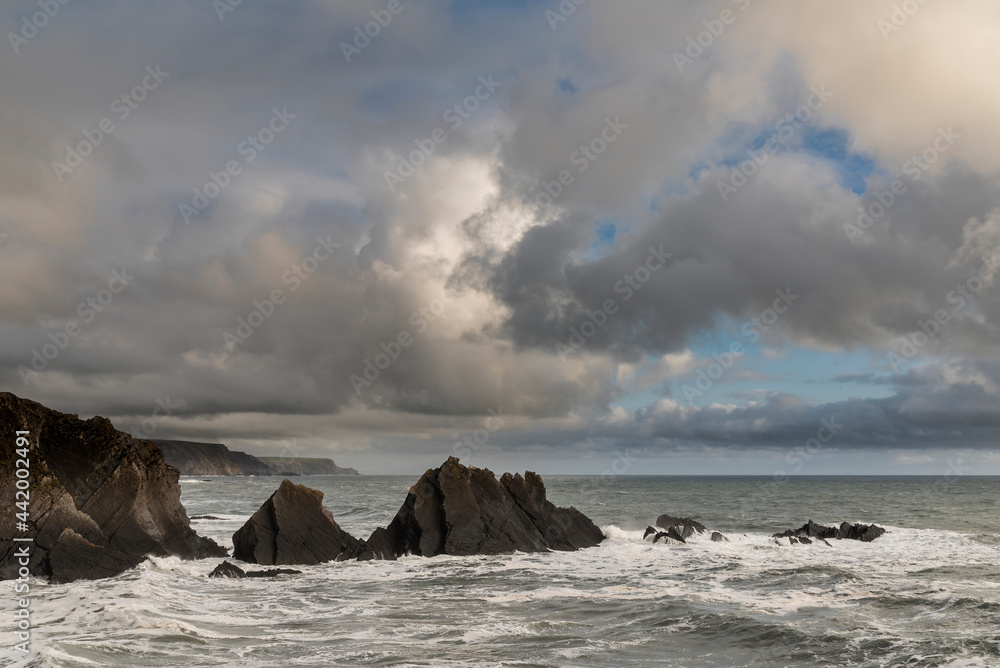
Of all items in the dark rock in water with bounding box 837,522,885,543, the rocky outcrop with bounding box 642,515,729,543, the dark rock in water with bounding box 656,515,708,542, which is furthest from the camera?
the dark rock in water with bounding box 656,515,708,542

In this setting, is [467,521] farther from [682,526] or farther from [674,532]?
[682,526]

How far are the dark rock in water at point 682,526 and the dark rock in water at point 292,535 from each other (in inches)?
759

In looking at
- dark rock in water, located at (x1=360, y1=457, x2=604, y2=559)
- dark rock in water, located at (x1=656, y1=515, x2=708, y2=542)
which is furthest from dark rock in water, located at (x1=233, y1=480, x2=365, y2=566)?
dark rock in water, located at (x1=656, y1=515, x2=708, y2=542)

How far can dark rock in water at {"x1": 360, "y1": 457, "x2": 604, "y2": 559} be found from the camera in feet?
107

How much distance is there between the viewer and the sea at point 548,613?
16.2 metres

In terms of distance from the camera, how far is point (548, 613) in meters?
20.8

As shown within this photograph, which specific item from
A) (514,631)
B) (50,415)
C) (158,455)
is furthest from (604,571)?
(50,415)

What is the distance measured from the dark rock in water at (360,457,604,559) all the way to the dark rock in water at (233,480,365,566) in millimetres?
1531

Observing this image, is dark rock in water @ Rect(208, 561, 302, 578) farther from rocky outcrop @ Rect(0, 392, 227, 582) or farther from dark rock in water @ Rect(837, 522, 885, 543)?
dark rock in water @ Rect(837, 522, 885, 543)

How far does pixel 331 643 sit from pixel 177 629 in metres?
4.01

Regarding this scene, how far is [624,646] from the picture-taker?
17.3 m

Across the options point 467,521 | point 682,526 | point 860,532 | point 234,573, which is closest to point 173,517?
Answer: point 234,573

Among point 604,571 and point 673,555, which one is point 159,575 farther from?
point 673,555

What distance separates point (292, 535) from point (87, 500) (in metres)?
8.00
